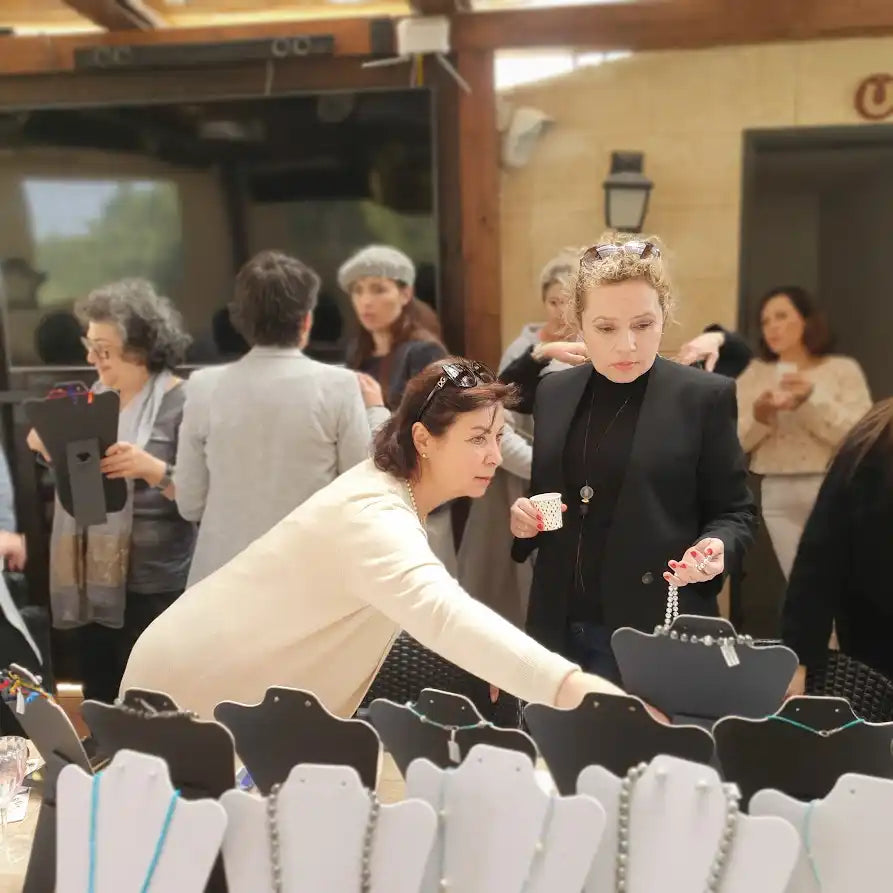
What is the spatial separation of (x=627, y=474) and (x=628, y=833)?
2.55ft

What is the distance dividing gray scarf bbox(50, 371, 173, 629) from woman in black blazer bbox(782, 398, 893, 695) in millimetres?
1704

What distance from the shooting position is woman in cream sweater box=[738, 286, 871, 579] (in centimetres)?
293

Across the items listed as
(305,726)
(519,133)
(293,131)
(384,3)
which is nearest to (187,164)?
(293,131)

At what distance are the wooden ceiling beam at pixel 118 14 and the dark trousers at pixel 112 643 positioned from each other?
6.01 feet

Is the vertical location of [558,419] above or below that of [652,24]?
below

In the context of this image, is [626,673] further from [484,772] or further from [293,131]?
[293,131]

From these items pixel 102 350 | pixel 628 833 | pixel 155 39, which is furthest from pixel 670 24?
pixel 628 833

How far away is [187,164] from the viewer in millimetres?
3117

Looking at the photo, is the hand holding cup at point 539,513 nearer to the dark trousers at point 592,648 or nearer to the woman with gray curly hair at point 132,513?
the dark trousers at point 592,648

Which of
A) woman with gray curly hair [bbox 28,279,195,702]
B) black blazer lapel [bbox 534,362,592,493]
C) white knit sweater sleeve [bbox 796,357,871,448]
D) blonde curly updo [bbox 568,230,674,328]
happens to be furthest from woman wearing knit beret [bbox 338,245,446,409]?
white knit sweater sleeve [bbox 796,357,871,448]

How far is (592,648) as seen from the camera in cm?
165

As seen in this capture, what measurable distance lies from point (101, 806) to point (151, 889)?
10 cm

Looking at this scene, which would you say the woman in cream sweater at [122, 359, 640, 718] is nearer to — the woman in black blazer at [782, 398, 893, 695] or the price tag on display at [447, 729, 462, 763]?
the price tag on display at [447, 729, 462, 763]

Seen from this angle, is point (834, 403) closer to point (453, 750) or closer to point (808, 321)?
point (808, 321)
